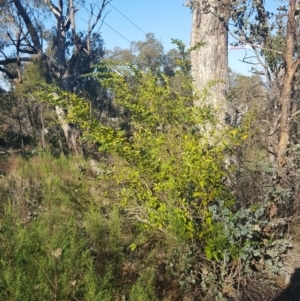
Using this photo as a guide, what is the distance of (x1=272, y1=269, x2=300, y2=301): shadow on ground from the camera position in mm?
3828

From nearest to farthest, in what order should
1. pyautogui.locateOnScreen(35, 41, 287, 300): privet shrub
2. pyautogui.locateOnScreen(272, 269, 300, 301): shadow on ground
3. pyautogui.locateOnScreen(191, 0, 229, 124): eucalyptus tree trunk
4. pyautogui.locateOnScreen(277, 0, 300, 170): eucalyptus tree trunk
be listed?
1. pyautogui.locateOnScreen(35, 41, 287, 300): privet shrub
2. pyautogui.locateOnScreen(272, 269, 300, 301): shadow on ground
3. pyautogui.locateOnScreen(277, 0, 300, 170): eucalyptus tree trunk
4. pyautogui.locateOnScreen(191, 0, 229, 124): eucalyptus tree trunk

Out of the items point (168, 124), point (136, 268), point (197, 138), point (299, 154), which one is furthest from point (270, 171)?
point (136, 268)

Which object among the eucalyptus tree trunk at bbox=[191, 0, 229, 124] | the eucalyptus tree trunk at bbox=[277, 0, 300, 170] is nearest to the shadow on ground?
the eucalyptus tree trunk at bbox=[277, 0, 300, 170]

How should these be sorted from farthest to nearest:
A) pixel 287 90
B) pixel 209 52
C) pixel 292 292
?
pixel 209 52 → pixel 287 90 → pixel 292 292

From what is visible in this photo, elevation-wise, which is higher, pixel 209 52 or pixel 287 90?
pixel 209 52

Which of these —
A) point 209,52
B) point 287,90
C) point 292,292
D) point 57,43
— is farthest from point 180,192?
point 57,43

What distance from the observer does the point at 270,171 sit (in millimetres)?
4113

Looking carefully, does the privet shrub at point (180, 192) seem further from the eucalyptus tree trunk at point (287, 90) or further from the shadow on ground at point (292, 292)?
the eucalyptus tree trunk at point (287, 90)

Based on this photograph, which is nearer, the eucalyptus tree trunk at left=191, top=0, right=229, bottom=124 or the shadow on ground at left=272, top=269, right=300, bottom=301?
the shadow on ground at left=272, top=269, right=300, bottom=301

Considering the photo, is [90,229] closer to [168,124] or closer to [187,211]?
[187,211]

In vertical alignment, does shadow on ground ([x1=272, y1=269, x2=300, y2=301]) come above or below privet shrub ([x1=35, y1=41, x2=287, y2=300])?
below

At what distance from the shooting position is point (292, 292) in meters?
3.94

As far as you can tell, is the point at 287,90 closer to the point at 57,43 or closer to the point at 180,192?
the point at 180,192

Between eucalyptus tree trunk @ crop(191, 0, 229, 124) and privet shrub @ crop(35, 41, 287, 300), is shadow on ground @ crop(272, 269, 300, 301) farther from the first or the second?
eucalyptus tree trunk @ crop(191, 0, 229, 124)
